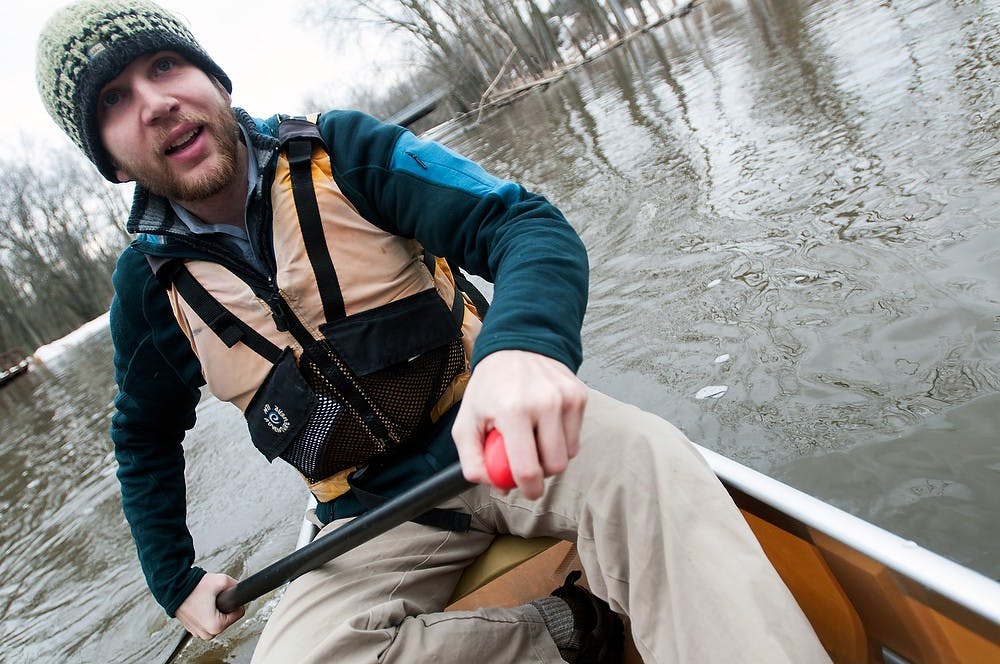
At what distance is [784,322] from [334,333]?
2.37 m

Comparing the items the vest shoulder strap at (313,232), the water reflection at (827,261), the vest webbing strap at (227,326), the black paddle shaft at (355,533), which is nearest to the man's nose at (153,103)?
the vest shoulder strap at (313,232)

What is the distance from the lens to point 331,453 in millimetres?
1731

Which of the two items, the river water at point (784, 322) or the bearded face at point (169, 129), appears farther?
the river water at point (784, 322)

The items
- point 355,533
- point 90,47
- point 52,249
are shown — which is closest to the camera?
point 355,533

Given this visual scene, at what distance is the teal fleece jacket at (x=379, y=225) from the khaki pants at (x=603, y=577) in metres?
0.23

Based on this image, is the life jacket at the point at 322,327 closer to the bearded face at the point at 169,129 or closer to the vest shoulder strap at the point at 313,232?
the vest shoulder strap at the point at 313,232

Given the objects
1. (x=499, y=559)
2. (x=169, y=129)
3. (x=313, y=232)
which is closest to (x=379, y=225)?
(x=313, y=232)

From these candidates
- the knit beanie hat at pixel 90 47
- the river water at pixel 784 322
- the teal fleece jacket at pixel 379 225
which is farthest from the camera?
the river water at pixel 784 322

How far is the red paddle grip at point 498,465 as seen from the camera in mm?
930

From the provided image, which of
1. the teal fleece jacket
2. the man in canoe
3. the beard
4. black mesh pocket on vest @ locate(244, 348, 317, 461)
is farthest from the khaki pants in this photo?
the beard

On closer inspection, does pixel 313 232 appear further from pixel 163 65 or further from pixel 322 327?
pixel 163 65

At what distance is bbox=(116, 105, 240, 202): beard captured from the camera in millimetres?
1695

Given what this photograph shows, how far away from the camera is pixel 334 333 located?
1640 mm

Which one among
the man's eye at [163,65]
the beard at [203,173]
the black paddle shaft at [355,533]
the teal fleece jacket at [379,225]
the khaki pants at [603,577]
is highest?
the man's eye at [163,65]
